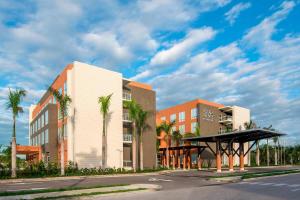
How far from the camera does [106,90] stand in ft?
153

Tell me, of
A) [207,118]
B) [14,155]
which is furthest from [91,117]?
[207,118]

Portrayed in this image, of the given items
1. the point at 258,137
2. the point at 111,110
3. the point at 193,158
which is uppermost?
the point at 111,110

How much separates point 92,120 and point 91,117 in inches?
15.8

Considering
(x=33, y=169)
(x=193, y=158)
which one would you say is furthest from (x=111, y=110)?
(x=193, y=158)

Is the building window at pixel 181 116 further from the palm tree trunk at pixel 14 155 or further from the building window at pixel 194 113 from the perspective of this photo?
the palm tree trunk at pixel 14 155

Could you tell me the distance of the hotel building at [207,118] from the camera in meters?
72.9

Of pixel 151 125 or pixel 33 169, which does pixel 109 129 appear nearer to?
pixel 151 125

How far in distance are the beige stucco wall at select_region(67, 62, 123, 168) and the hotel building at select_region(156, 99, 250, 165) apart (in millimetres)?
24881

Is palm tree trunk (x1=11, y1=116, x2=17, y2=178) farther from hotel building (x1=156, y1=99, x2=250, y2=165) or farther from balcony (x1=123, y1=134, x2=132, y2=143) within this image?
hotel building (x1=156, y1=99, x2=250, y2=165)

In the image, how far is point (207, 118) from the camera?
74.4 meters

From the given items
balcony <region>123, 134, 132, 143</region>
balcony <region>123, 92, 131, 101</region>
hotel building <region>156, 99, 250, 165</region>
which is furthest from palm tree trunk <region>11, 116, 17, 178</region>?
hotel building <region>156, 99, 250, 165</region>

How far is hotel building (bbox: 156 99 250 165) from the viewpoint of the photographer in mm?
72875

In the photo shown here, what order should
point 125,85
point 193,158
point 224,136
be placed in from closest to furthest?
point 224,136, point 125,85, point 193,158

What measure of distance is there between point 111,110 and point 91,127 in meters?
4.00
